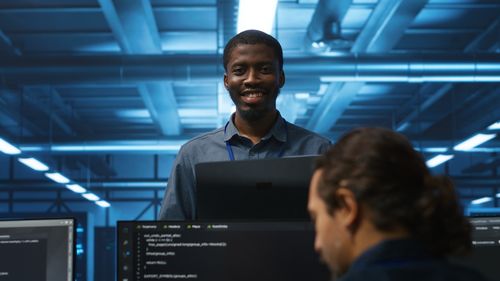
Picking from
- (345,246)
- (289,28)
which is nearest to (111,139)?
(289,28)

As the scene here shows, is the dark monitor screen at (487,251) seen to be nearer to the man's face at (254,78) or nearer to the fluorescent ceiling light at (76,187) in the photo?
the man's face at (254,78)

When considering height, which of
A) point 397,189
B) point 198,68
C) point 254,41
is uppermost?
point 198,68

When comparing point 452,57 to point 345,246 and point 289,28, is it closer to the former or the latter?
point 289,28

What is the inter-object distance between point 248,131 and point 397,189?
1.22 m

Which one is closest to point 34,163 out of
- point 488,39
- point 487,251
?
point 488,39

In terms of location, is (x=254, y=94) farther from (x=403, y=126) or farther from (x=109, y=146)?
(x=403, y=126)

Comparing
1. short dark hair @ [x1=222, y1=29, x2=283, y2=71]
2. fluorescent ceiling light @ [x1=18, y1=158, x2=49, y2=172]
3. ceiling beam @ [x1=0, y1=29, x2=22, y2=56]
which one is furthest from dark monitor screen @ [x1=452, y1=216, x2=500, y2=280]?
fluorescent ceiling light @ [x1=18, y1=158, x2=49, y2=172]

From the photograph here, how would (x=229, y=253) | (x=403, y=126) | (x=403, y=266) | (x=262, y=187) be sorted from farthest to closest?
(x=403, y=126), (x=262, y=187), (x=229, y=253), (x=403, y=266)

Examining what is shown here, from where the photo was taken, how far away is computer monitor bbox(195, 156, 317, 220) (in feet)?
5.48

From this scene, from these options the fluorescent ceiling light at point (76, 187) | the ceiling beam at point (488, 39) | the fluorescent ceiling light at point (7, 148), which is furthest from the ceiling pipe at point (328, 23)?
the fluorescent ceiling light at point (76, 187)

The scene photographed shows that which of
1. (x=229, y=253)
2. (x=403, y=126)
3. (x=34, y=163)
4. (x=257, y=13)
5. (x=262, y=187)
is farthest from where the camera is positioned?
(x=403, y=126)

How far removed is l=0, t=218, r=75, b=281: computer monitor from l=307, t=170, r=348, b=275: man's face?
90cm

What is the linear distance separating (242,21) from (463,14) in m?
3.13

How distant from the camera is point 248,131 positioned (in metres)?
2.19
